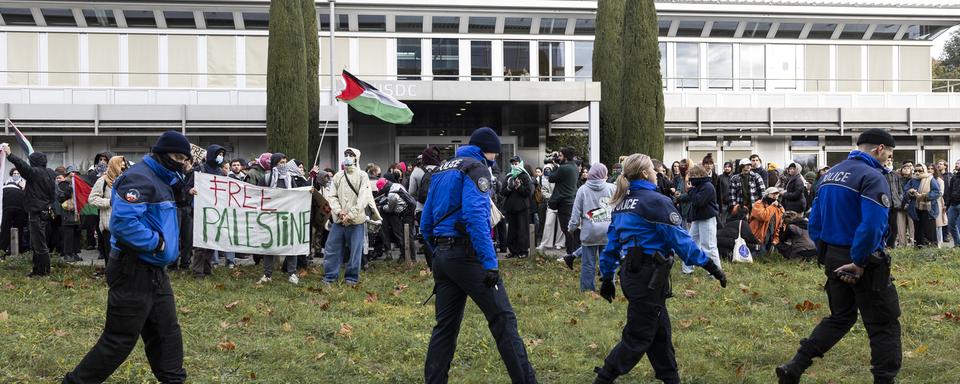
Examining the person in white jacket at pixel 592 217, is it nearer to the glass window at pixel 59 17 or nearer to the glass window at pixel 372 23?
the glass window at pixel 372 23

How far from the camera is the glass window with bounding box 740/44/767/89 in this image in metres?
29.7

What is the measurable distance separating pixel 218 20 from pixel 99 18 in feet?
11.9

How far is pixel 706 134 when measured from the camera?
28.8 meters

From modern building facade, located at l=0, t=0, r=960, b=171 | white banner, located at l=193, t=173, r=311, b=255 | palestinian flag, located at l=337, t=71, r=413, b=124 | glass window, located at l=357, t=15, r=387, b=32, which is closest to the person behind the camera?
white banner, located at l=193, t=173, r=311, b=255

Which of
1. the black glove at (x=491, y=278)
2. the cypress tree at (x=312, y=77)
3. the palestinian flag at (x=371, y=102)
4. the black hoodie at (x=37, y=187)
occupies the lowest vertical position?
the black glove at (x=491, y=278)

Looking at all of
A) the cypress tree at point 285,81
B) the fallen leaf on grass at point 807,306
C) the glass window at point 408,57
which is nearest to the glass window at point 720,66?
the glass window at point 408,57

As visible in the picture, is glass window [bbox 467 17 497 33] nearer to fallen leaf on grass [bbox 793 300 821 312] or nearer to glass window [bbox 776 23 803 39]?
glass window [bbox 776 23 803 39]

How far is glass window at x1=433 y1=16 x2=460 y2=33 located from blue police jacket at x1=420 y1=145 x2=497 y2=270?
73.9 ft

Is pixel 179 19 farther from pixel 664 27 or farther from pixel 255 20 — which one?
pixel 664 27

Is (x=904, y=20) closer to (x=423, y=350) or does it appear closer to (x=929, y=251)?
(x=929, y=251)

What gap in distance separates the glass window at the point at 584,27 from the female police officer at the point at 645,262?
2320 centimetres

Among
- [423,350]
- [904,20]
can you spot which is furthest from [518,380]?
[904,20]

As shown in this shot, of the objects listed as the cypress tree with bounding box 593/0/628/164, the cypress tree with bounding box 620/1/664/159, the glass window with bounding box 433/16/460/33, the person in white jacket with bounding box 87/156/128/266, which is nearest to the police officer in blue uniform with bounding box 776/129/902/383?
the person in white jacket with bounding box 87/156/128/266

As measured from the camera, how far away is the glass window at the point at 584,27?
2894 centimetres
